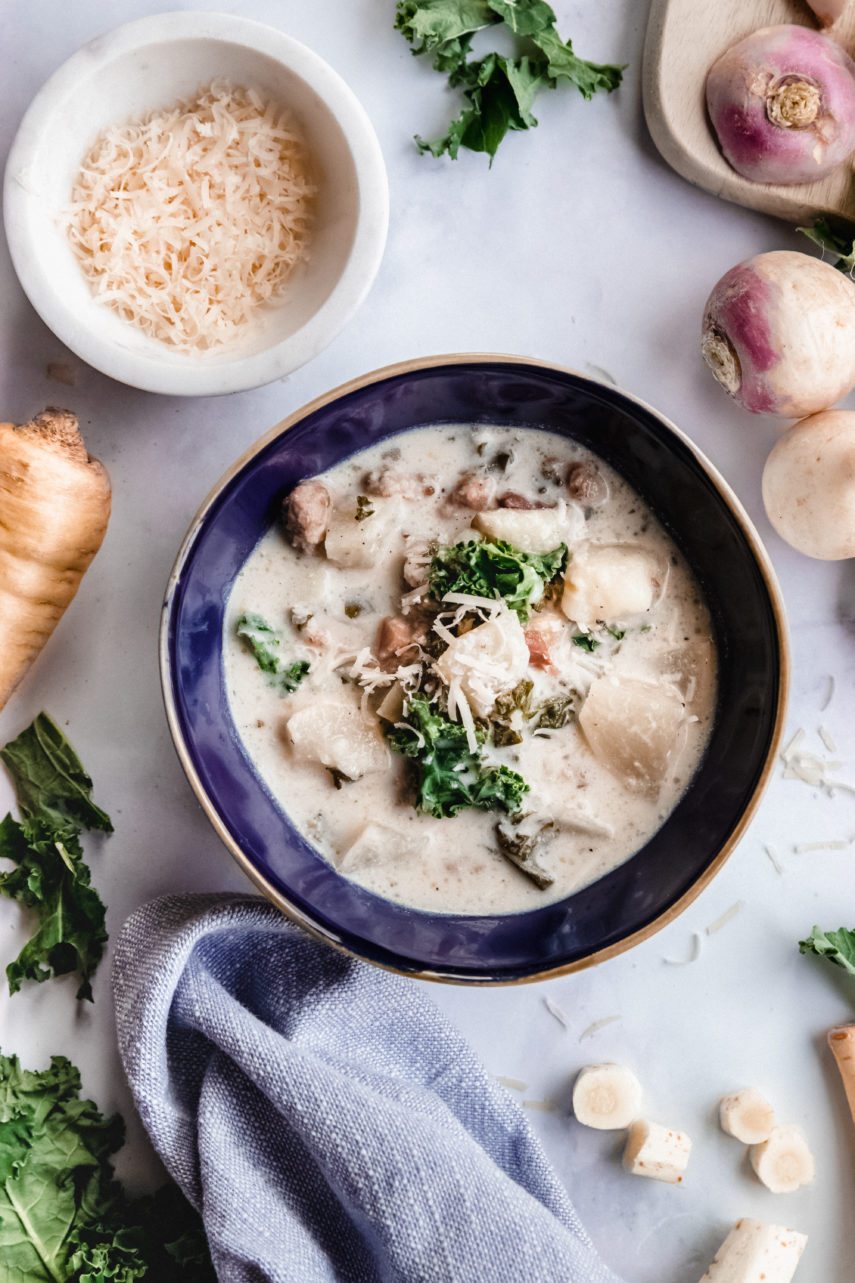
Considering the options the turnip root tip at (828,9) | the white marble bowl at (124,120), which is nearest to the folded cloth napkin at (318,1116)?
the white marble bowl at (124,120)

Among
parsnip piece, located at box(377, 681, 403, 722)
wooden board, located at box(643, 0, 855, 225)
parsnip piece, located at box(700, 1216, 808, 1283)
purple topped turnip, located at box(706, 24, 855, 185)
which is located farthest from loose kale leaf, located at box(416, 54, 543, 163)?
parsnip piece, located at box(700, 1216, 808, 1283)

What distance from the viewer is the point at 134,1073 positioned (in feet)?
6.63

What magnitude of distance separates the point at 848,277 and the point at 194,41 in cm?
140

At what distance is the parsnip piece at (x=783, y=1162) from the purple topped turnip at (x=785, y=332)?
5.24 feet

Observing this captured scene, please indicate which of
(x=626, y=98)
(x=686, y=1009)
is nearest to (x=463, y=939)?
(x=686, y=1009)

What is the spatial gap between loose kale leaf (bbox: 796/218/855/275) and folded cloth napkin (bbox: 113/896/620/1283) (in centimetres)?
180

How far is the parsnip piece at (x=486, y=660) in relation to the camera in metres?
1.92

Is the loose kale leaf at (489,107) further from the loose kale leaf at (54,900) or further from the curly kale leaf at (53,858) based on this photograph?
the loose kale leaf at (54,900)

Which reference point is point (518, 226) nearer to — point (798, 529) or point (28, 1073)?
point (798, 529)

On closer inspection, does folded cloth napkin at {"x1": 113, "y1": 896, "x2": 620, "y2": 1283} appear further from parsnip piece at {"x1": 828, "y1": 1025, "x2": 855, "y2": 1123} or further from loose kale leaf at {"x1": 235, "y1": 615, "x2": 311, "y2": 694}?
parsnip piece at {"x1": 828, "y1": 1025, "x2": 855, "y2": 1123}

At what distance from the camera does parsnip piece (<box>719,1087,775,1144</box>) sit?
2.21 meters

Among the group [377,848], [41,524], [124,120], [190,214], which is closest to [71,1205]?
[377,848]

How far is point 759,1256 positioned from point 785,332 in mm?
1935

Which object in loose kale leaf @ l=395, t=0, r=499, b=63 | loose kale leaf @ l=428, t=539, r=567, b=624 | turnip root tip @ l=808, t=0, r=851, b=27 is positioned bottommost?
loose kale leaf @ l=428, t=539, r=567, b=624
